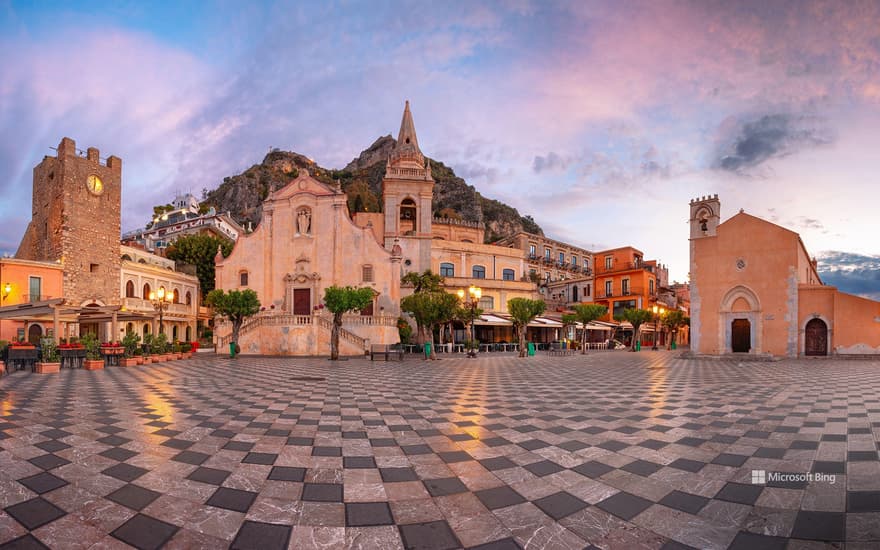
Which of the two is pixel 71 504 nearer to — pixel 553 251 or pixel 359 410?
pixel 359 410

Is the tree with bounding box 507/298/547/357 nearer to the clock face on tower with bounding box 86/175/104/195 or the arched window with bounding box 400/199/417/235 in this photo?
the arched window with bounding box 400/199/417/235

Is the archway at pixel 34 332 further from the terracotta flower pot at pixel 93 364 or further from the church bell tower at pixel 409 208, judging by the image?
the church bell tower at pixel 409 208

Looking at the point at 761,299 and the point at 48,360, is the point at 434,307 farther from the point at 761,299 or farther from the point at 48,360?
the point at 761,299

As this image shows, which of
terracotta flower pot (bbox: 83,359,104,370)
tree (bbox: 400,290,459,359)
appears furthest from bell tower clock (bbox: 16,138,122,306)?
tree (bbox: 400,290,459,359)

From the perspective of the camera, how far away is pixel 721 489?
4062mm

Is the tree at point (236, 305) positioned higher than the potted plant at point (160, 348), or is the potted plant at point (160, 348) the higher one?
the tree at point (236, 305)

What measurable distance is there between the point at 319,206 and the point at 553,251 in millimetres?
35167

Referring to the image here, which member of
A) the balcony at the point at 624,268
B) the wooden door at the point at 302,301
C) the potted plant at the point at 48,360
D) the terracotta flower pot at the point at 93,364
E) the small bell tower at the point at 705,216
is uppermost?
the small bell tower at the point at 705,216

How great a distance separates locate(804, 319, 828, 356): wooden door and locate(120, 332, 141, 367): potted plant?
115 ft

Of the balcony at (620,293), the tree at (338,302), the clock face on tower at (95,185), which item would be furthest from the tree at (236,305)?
the balcony at (620,293)

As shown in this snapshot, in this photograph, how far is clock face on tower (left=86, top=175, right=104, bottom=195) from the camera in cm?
3453

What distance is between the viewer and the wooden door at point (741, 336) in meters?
25.8

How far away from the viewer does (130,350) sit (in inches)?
729

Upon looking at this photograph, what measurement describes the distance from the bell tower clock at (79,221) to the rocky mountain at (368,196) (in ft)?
104
